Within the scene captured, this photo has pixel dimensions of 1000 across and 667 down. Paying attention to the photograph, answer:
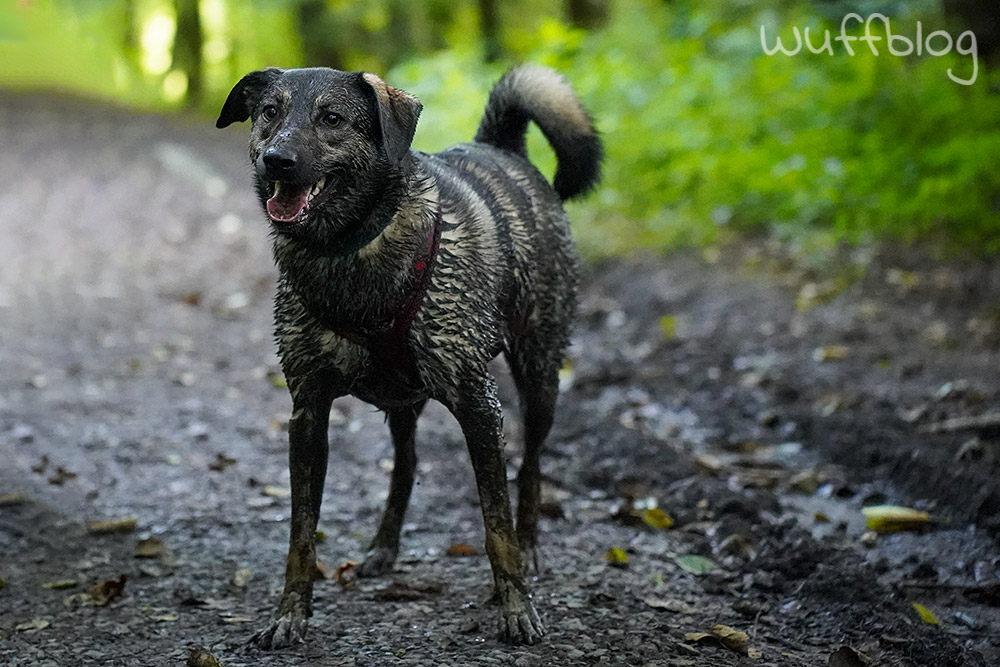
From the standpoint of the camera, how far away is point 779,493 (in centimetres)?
520

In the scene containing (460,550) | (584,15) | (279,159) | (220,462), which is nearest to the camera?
(279,159)

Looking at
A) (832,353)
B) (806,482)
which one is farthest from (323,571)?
(832,353)

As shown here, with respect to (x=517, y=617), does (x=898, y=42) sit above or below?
above

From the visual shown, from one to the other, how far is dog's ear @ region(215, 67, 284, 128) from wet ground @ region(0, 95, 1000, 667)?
174 centimetres

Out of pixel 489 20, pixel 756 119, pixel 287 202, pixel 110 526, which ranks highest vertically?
pixel 489 20

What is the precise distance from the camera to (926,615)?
3871mm

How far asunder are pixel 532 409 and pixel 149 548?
165cm

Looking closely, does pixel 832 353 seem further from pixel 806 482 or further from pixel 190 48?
pixel 190 48

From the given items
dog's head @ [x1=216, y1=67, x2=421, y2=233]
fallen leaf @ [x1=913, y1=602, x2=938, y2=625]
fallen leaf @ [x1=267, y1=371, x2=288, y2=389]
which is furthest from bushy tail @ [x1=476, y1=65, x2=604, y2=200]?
fallen leaf @ [x1=267, y1=371, x2=288, y2=389]

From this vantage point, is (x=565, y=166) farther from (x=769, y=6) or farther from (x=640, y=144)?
(x=769, y=6)

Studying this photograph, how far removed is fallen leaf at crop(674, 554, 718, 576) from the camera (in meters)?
4.28

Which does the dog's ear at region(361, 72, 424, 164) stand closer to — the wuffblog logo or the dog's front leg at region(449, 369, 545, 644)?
the dog's front leg at region(449, 369, 545, 644)

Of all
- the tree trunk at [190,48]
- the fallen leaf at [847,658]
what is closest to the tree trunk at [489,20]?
the tree trunk at [190,48]

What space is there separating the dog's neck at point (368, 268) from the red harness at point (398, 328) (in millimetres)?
11
